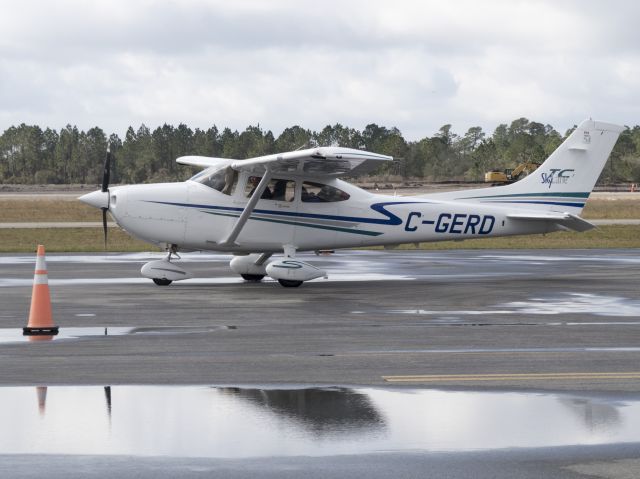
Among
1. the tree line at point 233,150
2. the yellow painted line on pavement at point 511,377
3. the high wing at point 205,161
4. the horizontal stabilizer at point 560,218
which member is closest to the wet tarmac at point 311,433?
the yellow painted line on pavement at point 511,377

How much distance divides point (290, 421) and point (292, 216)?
1194 cm

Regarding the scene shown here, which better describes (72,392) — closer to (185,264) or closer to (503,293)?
(503,293)

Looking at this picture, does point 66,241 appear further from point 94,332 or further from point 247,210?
point 94,332

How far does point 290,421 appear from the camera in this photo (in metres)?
7.55

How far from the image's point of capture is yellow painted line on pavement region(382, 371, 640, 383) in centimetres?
929

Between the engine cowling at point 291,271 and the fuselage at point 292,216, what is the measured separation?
93cm

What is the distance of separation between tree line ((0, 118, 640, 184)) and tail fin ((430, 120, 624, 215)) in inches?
4212

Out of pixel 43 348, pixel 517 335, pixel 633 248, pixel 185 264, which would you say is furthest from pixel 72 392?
pixel 633 248

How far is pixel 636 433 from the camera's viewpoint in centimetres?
716

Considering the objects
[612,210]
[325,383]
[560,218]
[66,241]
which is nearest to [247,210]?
[560,218]

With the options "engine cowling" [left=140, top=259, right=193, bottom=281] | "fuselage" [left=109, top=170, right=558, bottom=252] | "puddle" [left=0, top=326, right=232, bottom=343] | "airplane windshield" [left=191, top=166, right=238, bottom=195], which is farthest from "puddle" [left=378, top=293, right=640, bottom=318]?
"airplane windshield" [left=191, top=166, right=238, bottom=195]

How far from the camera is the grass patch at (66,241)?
30.7 m

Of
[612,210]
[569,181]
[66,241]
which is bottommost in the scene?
[66,241]

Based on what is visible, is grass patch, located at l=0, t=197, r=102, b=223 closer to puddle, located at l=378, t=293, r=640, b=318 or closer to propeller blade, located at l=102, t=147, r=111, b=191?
propeller blade, located at l=102, t=147, r=111, b=191
